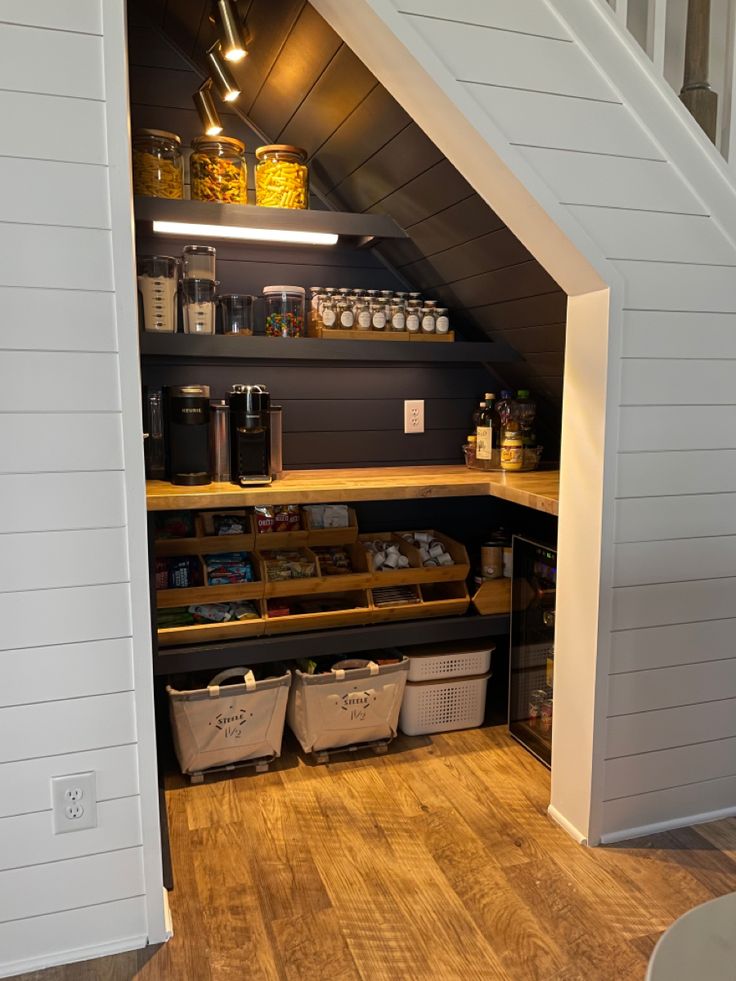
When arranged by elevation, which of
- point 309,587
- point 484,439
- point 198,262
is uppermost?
point 198,262

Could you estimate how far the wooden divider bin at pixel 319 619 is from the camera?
8.04ft

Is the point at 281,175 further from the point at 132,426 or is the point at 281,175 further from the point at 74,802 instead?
the point at 74,802

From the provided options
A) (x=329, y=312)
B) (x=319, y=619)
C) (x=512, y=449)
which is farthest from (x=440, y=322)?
(x=319, y=619)

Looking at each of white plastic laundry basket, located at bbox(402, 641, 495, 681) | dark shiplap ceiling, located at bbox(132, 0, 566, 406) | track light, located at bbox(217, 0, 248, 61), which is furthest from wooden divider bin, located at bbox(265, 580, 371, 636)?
track light, located at bbox(217, 0, 248, 61)

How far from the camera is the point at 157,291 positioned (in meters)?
2.29

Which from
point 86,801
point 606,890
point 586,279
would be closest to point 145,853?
point 86,801

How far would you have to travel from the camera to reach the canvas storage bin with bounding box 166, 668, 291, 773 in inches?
90.9

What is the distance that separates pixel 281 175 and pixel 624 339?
1.10m

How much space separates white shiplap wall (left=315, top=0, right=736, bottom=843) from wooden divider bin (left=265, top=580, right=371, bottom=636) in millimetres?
691

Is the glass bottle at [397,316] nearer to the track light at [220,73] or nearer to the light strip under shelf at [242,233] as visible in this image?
the light strip under shelf at [242,233]

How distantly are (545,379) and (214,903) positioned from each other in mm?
1859

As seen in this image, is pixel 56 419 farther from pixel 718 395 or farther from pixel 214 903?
pixel 718 395

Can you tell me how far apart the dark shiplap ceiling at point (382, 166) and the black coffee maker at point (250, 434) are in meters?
0.72

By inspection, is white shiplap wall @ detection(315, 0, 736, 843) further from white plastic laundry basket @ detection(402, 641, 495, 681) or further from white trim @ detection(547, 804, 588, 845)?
white plastic laundry basket @ detection(402, 641, 495, 681)
